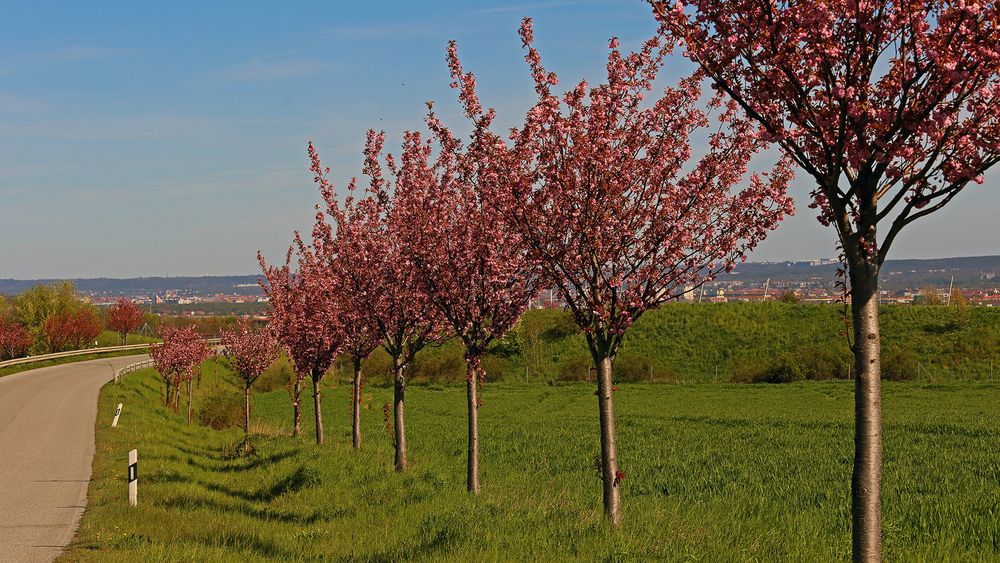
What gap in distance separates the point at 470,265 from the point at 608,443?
4.95 m

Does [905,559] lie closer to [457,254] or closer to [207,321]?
[457,254]

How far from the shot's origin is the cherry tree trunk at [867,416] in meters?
6.18

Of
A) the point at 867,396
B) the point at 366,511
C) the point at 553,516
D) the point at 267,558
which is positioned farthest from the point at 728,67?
the point at 366,511

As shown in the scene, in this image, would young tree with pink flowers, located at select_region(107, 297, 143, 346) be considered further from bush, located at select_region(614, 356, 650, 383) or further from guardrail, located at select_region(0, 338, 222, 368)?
bush, located at select_region(614, 356, 650, 383)

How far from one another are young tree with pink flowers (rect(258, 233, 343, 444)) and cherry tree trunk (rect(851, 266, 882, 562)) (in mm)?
17750

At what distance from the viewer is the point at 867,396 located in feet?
20.2

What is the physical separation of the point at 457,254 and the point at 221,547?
20.3 feet

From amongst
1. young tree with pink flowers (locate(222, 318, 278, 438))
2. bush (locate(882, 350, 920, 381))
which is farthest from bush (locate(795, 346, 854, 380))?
young tree with pink flowers (locate(222, 318, 278, 438))

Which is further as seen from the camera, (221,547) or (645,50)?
(221,547)

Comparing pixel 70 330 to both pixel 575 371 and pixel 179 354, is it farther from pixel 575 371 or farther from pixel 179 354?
pixel 575 371

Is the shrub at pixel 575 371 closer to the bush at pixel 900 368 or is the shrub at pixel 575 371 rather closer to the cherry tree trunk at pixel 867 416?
the bush at pixel 900 368

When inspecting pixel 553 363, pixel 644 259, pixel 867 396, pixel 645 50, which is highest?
pixel 645 50

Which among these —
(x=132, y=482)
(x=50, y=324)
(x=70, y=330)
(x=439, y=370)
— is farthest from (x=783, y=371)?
(x=50, y=324)

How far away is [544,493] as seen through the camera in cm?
1484
